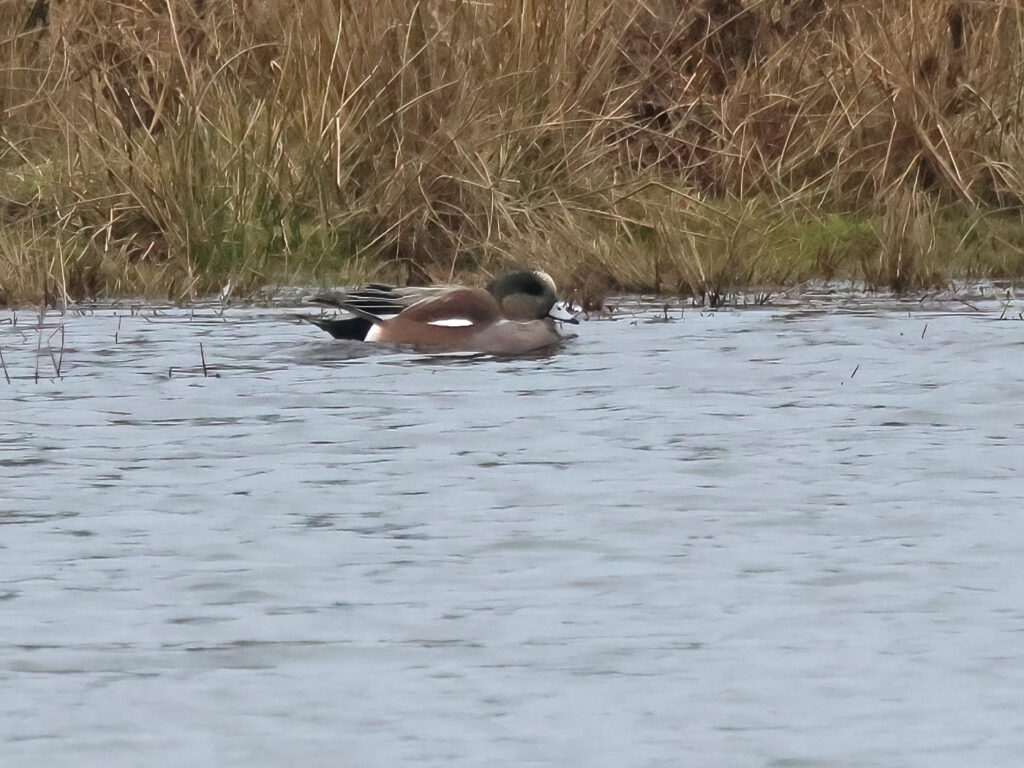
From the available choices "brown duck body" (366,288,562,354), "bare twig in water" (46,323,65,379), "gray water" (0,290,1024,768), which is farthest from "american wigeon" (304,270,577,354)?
"bare twig in water" (46,323,65,379)

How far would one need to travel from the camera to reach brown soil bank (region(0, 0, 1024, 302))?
34.1 feet

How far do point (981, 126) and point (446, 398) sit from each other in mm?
5201

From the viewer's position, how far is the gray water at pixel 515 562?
3.58m

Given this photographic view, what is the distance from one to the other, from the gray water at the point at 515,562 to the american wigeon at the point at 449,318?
0.68 meters

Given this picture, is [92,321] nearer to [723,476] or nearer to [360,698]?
[723,476]

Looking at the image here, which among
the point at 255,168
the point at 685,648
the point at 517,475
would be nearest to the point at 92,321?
the point at 255,168

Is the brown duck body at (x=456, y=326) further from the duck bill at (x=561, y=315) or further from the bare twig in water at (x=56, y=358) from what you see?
the bare twig in water at (x=56, y=358)

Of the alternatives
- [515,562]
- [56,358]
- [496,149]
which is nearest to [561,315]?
[56,358]

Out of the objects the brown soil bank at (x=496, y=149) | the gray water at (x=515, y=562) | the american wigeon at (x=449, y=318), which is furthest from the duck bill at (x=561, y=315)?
the brown soil bank at (x=496, y=149)

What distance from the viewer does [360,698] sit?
12.2 feet

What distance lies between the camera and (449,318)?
880 centimetres

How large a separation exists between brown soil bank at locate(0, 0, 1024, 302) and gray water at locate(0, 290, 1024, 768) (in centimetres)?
236

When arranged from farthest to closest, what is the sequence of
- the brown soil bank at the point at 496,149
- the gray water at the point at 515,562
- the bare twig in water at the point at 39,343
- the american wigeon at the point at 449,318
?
the brown soil bank at the point at 496,149, the american wigeon at the point at 449,318, the bare twig in water at the point at 39,343, the gray water at the point at 515,562

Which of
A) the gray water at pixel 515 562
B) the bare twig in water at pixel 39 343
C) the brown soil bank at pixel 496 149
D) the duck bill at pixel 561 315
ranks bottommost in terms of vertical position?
the gray water at pixel 515 562
